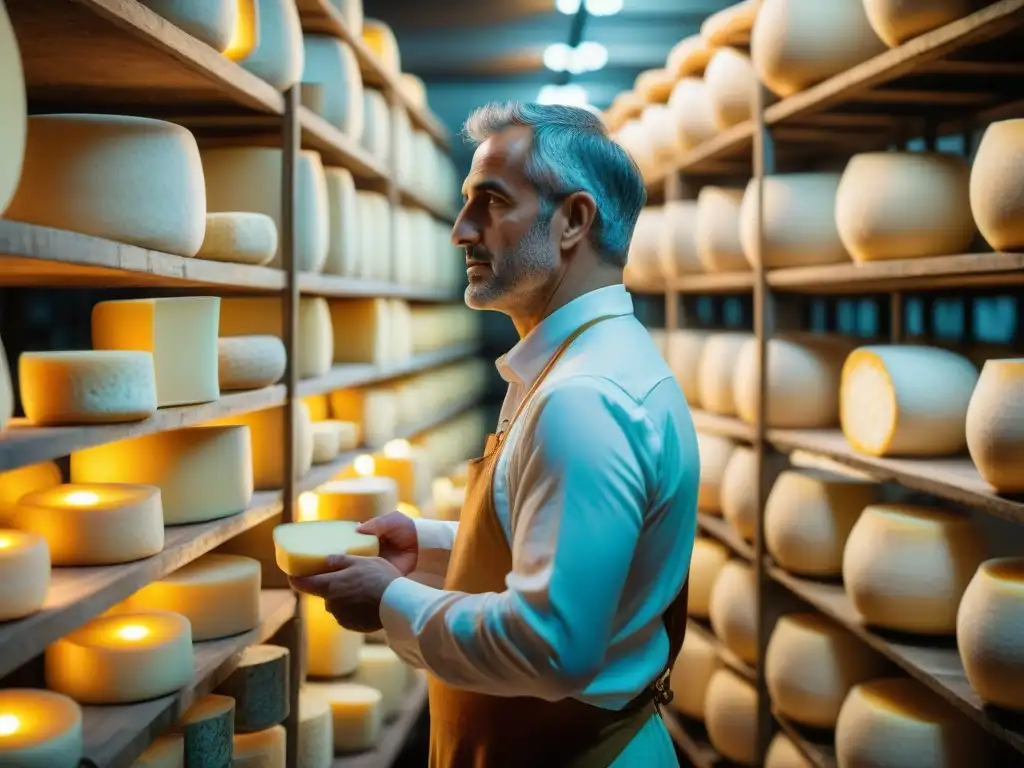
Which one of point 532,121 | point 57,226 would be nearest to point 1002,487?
point 532,121

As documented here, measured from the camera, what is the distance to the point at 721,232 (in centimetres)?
308

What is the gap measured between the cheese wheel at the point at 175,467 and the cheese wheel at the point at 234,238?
0.33m

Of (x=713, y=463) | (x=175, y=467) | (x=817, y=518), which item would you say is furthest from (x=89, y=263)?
(x=713, y=463)

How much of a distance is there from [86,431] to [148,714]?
47cm

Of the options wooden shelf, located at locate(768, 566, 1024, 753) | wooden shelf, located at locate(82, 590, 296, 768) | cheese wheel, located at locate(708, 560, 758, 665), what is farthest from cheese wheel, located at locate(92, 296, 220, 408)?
cheese wheel, located at locate(708, 560, 758, 665)

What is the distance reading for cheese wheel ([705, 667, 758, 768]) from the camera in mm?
2891

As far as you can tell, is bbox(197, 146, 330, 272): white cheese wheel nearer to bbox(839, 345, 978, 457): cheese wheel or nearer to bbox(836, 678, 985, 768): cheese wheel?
bbox(839, 345, 978, 457): cheese wheel

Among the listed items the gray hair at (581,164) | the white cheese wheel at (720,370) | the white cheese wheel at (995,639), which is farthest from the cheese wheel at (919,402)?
the gray hair at (581,164)

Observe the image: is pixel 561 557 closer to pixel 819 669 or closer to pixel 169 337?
pixel 169 337

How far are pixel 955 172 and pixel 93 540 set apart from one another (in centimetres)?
177

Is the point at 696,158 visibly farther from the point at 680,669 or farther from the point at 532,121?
the point at 532,121

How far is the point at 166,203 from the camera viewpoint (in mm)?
1590

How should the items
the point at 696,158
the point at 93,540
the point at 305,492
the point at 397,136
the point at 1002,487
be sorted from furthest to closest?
the point at 397,136
the point at 696,158
the point at 305,492
the point at 1002,487
the point at 93,540

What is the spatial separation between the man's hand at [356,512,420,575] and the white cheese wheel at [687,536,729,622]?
1755 mm
